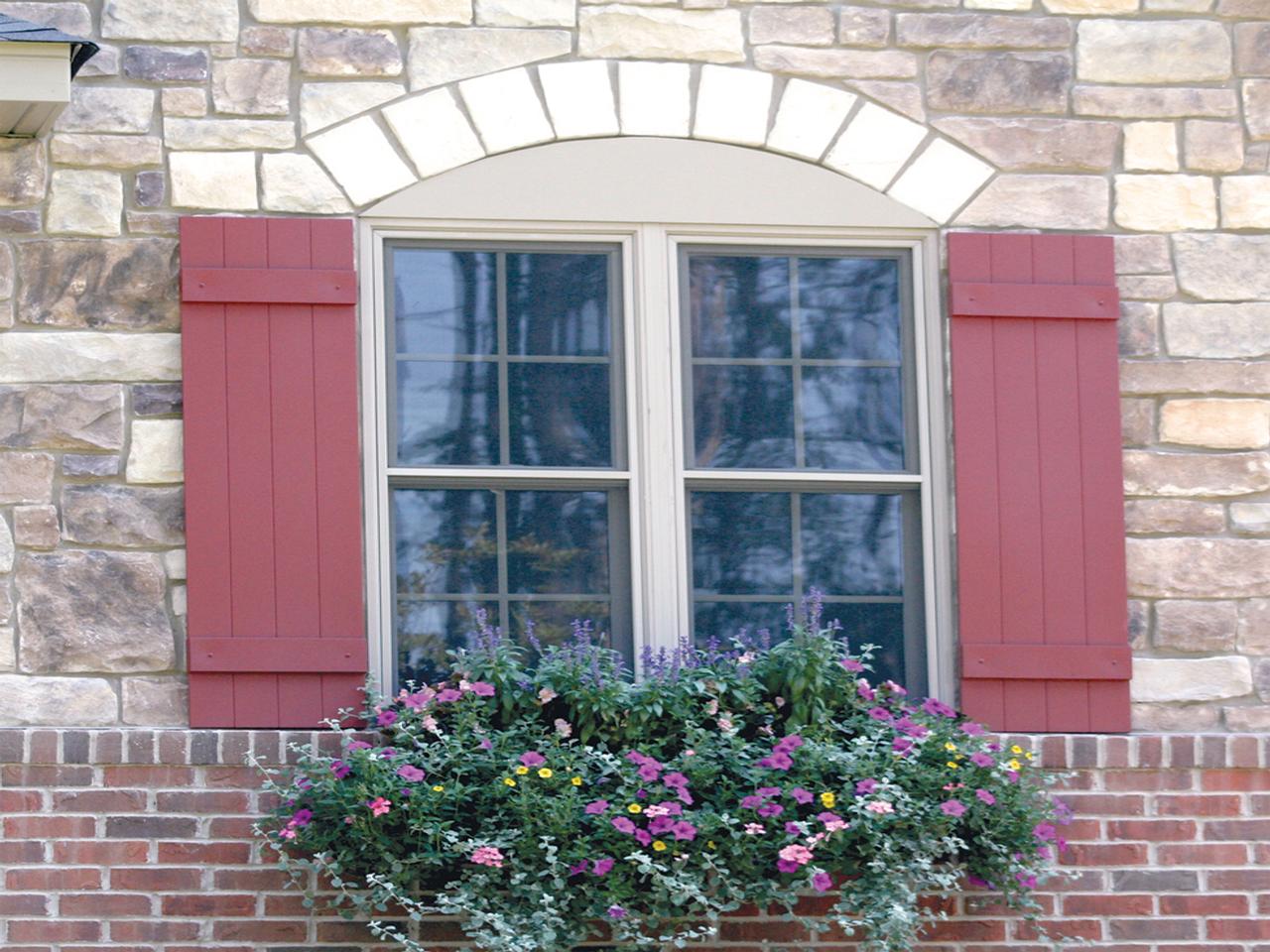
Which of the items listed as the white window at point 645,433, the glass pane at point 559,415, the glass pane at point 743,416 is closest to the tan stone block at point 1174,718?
the white window at point 645,433

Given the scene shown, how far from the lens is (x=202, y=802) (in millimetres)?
6152

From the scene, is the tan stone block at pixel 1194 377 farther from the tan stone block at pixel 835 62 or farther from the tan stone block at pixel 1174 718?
the tan stone block at pixel 835 62

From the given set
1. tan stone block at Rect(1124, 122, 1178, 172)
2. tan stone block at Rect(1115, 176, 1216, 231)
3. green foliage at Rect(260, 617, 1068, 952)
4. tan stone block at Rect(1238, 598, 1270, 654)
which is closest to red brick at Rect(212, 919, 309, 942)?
green foliage at Rect(260, 617, 1068, 952)

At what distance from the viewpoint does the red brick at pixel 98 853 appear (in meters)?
6.10

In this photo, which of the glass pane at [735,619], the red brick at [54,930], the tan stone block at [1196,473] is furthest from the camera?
the tan stone block at [1196,473]

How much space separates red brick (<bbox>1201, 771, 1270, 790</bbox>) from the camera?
21.3 feet

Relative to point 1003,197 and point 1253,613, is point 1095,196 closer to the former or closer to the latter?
point 1003,197

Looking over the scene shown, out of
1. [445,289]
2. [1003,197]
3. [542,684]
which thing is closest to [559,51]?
[445,289]

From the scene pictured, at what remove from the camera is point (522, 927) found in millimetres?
5770

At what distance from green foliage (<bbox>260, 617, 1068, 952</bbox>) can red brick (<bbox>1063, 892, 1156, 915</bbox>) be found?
250 mm

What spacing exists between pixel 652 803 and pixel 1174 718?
1.68 meters

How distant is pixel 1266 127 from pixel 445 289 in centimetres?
256

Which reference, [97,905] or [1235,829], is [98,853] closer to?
[97,905]

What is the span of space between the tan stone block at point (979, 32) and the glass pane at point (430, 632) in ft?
7.09
